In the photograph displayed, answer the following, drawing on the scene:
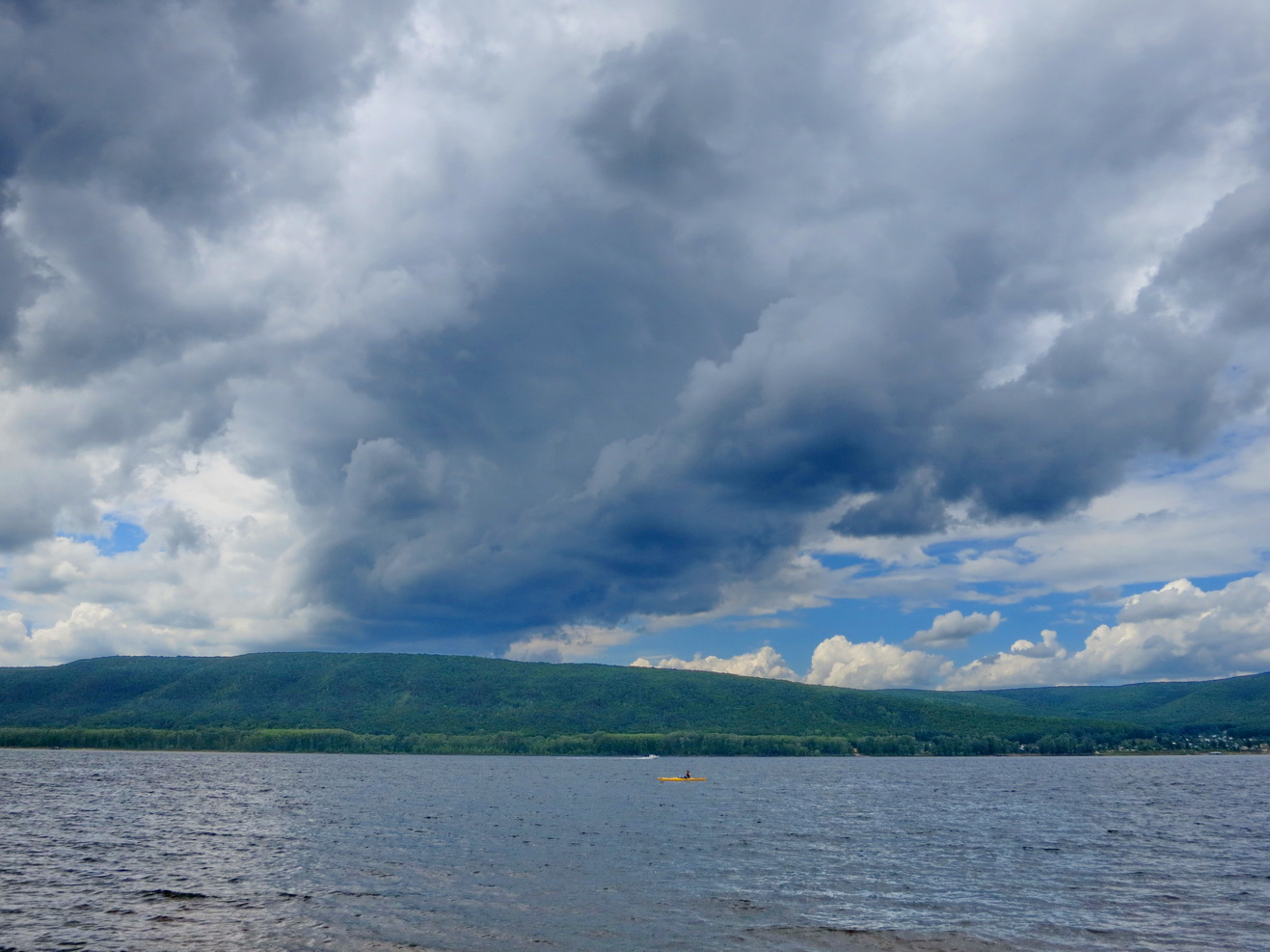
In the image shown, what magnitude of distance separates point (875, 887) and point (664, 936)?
22.9 metres

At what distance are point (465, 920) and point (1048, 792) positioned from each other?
536 feet

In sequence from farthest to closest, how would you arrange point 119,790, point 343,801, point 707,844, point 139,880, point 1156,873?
point 119,790 → point 343,801 → point 707,844 → point 1156,873 → point 139,880

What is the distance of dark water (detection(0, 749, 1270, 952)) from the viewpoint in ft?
152

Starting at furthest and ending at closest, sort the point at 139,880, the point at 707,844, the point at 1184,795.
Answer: the point at 1184,795 → the point at 707,844 → the point at 139,880

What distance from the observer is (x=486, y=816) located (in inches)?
4419

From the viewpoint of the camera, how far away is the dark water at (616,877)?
46.3m

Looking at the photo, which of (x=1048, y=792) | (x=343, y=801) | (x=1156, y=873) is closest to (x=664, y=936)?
(x=1156, y=873)

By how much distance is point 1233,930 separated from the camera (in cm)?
4903

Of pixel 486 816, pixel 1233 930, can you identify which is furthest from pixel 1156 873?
pixel 486 816

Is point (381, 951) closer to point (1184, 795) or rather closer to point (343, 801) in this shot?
point (343, 801)

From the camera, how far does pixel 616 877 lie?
212 feet

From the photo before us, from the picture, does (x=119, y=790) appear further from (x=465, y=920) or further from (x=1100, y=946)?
(x=1100, y=946)

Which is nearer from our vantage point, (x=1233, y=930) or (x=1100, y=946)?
(x=1100, y=946)

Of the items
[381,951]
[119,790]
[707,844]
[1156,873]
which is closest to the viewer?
[381,951]
